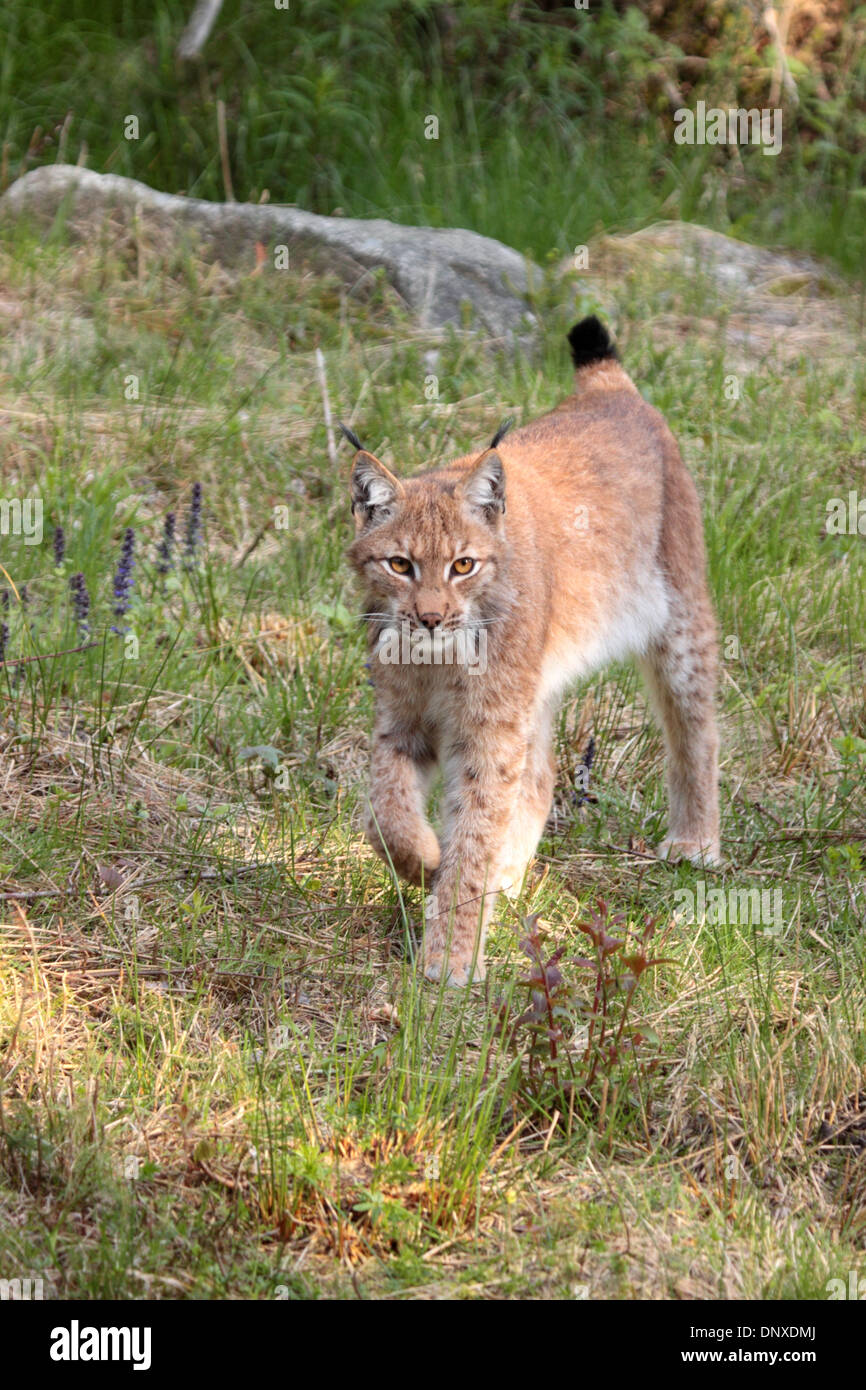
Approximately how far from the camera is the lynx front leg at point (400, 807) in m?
3.50

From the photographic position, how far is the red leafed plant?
2898mm

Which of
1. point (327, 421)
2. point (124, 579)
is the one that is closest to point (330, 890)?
point (124, 579)

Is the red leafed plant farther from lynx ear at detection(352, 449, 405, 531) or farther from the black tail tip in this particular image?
the black tail tip

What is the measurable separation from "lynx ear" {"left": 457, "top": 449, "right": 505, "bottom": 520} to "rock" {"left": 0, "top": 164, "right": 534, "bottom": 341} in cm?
370

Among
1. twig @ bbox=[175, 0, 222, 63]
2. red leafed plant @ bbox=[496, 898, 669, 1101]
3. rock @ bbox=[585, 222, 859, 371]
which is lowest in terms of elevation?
red leafed plant @ bbox=[496, 898, 669, 1101]

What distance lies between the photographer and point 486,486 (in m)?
3.63

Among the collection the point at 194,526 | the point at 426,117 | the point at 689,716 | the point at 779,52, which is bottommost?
the point at 689,716

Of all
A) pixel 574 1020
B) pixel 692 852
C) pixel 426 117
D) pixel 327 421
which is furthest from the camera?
pixel 426 117

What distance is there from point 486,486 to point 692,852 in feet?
4.43

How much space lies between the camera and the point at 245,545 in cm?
561

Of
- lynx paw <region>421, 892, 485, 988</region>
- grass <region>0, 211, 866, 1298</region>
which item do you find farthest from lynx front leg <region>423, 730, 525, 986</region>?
grass <region>0, 211, 866, 1298</region>

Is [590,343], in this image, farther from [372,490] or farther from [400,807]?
[400,807]

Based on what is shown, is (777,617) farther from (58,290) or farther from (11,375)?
(58,290)

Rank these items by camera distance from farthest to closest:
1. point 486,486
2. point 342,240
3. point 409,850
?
point 342,240 → point 486,486 → point 409,850
